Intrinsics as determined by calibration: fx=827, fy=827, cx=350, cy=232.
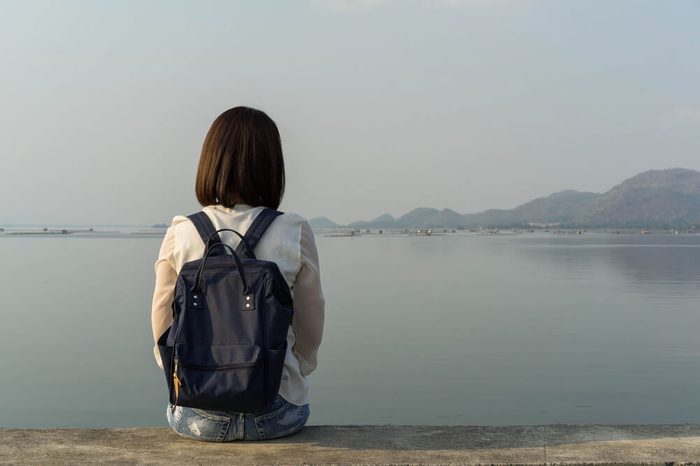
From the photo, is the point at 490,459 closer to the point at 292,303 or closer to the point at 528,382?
the point at 292,303

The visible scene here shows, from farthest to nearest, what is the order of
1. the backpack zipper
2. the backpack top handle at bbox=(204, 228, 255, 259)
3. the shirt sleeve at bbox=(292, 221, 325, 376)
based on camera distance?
the shirt sleeve at bbox=(292, 221, 325, 376), the backpack top handle at bbox=(204, 228, 255, 259), the backpack zipper

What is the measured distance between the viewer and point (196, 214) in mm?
2701

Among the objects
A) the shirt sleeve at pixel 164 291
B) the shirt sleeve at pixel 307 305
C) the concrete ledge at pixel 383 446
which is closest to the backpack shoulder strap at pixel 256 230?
the shirt sleeve at pixel 307 305

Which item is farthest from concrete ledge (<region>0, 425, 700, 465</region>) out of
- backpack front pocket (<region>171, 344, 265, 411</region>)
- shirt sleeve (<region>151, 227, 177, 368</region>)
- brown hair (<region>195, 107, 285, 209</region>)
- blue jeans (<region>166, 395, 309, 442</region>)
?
brown hair (<region>195, 107, 285, 209</region>)

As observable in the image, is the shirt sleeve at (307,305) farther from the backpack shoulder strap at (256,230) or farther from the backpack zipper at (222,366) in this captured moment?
the backpack zipper at (222,366)

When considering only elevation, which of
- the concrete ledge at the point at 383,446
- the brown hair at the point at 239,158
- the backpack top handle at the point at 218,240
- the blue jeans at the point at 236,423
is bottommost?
the concrete ledge at the point at 383,446

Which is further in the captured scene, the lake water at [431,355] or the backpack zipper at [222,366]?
the lake water at [431,355]

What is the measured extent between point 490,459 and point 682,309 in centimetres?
1160

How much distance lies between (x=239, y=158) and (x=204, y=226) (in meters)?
0.24

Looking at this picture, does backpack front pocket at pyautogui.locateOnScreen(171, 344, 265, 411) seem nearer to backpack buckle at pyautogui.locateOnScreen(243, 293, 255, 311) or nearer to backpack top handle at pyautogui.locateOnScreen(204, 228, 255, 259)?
backpack buckle at pyautogui.locateOnScreen(243, 293, 255, 311)

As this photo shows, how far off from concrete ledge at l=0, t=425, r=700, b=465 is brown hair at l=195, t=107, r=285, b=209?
31.8 inches

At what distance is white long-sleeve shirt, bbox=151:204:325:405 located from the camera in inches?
104

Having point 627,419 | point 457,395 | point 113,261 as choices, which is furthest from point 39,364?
point 113,261

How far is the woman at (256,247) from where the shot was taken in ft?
8.67
